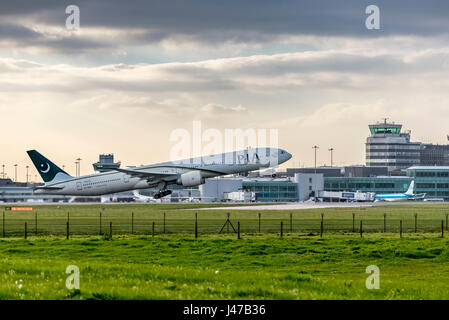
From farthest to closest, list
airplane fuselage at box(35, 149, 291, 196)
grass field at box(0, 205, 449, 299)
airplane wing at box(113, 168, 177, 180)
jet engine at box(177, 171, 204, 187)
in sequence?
airplane wing at box(113, 168, 177, 180) < jet engine at box(177, 171, 204, 187) < airplane fuselage at box(35, 149, 291, 196) < grass field at box(0, 205, 449, 299)

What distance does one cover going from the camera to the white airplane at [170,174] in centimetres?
9719

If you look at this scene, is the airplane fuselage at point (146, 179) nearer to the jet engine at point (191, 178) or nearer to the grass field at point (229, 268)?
the jet engine at point (191, 178)

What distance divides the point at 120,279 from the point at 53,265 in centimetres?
525

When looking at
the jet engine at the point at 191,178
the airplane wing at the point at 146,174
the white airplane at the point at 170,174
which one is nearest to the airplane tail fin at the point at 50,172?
the white airplane at the point at 170,174

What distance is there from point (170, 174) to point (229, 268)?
219ft

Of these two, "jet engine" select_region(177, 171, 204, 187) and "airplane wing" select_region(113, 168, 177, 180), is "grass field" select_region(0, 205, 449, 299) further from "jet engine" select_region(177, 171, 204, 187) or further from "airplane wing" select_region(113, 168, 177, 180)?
"airplane wing" select_region(113, 168, 177, 180)

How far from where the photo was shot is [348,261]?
38344mm

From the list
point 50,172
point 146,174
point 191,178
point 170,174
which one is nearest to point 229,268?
point 191,178

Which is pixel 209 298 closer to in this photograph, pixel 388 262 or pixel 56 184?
pixel 388 262

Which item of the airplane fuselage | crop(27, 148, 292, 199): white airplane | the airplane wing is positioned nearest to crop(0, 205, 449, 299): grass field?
crop(27, 148, 292, 199): white airplane

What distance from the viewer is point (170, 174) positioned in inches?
3967

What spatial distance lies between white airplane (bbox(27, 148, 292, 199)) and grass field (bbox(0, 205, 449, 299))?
1300 inches

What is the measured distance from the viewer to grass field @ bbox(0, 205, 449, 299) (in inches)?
784
